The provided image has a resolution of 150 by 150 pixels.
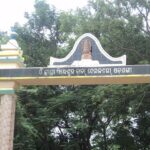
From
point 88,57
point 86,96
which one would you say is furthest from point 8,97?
point 86,96

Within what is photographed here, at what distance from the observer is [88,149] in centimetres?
1978

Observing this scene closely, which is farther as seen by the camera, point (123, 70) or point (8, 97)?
point (8, 97)

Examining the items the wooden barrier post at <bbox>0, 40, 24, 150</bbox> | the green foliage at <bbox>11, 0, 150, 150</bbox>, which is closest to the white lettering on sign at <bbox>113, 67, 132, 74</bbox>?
the wooden barrier post at <bbox>0, 40, 24, 150</bbox>

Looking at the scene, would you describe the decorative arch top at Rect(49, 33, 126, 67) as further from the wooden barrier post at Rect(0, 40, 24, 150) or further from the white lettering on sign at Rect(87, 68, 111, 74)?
the wooden barrier post at Rect(0, 40, 24, 150)

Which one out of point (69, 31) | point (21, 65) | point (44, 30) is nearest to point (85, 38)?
point (21, 65)

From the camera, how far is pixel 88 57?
1053 cm

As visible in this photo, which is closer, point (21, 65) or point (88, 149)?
point (21, 65)

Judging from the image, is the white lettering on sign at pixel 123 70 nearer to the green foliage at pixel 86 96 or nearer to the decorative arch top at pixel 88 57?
the decorative arch top at pixel 88 57

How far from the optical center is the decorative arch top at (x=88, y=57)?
10.4 m

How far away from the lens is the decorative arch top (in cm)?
1043

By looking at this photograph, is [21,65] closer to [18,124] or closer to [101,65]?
[101,65]

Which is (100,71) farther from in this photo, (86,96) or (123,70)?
(86,96)

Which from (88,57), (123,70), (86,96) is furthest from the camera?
(86,96)

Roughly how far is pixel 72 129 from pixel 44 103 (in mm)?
1759
